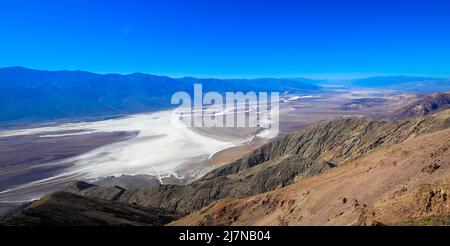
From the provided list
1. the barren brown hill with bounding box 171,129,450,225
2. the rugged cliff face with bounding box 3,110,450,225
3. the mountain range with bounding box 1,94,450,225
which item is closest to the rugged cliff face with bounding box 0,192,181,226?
the mountain range with bounding box 1,94,450,225

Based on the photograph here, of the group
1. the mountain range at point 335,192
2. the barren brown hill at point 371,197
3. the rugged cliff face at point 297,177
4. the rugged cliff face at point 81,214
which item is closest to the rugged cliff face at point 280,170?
the rugged cliff face at point 297,177

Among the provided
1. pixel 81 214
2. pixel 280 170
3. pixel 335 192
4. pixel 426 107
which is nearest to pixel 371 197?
pixel 335 192

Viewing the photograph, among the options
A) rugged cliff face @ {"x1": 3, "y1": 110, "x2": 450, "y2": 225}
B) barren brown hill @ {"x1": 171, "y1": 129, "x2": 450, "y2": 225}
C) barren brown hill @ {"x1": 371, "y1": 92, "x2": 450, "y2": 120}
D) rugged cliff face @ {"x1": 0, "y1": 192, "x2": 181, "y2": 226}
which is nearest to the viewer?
barren brown hill @ {"x1": 171, "y1": 129, "x2": 450, "y2": 225}

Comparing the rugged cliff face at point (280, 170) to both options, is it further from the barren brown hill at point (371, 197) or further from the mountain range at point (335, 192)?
the barren brown hill at point (371, 197)

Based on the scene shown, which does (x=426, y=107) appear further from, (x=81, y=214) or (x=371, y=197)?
(x=371, y=197)

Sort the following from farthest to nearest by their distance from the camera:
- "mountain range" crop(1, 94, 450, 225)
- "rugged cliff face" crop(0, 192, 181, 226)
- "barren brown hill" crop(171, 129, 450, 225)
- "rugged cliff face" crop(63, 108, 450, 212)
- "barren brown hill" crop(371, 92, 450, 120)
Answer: "barren brown hill" crop(371, 92, 450, 120) < "rugged cliff face" crop(63, 108, 450, 212) < "rugged cliff face" crop(0, 192, 181, 226) < "mountain range" crop(1, 94, 450, 225) < "barren brown hill" crop(171, 129, 450, 225)

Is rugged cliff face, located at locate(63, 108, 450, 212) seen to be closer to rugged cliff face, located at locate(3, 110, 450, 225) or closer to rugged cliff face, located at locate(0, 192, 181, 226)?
rugged cliff face, located at locate(3, 110, 450, 225)

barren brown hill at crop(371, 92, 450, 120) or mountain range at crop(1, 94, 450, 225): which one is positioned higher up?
barren brown hill at crop(371, 92, 450, 120)

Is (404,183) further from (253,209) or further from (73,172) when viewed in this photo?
(73,172)
